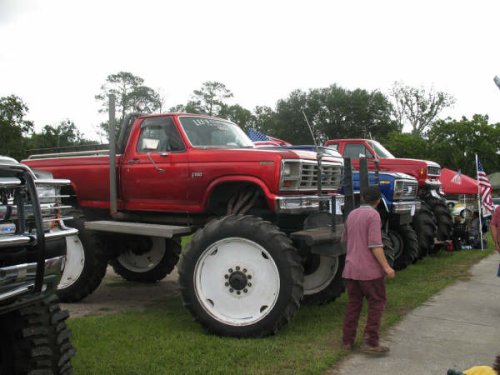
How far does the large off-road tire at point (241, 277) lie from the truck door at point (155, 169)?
1173mm

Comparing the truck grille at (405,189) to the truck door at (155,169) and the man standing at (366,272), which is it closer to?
the truck door at (155,169)

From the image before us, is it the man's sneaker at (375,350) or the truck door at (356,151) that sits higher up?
the truck door at (356,151)

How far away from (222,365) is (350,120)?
4749cm

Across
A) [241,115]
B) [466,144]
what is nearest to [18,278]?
[466,144]

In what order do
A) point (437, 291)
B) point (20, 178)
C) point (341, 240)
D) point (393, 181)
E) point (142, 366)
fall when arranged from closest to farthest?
point (20, 178) < point (142, 366) < point (341, 240) < point (437, 291) < point (393, 181)

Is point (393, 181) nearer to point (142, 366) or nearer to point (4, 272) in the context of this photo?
point (142, 366)

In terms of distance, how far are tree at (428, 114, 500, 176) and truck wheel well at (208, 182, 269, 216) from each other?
41.7m

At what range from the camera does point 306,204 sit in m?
6.64

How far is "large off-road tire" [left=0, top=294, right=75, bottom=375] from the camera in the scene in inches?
141

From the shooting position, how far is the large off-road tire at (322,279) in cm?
723

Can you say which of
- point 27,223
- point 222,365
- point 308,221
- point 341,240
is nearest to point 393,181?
point 308,221

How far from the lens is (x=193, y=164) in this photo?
22.7 ft

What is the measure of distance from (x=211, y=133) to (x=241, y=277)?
2.31 meters

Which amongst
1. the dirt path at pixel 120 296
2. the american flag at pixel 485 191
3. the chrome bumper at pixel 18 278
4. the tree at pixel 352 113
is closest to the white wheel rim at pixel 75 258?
the dirt path at pixel 120 296
